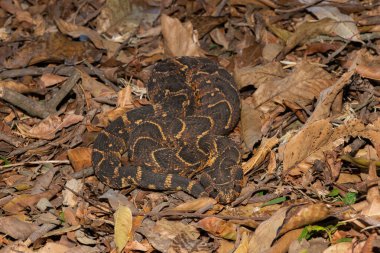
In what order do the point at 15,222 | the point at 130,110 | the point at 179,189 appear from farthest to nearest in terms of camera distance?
the point at 130,110, the point at 179,189, the point at 15,222

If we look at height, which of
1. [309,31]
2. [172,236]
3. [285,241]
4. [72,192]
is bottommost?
[72,192]

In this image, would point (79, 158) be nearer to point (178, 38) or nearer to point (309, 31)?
point (178, 38)

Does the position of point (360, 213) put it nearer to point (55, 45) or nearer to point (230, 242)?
point (230, 242)

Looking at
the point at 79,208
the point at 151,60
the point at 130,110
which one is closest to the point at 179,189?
the point at 79,208

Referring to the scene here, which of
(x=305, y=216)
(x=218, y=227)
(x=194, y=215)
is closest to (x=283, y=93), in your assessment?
(x=194, y=215)

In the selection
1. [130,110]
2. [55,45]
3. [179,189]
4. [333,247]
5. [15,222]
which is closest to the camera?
[333,247]

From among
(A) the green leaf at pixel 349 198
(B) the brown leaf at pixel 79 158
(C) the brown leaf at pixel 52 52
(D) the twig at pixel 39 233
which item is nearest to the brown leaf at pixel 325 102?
(A) the green leaf at pixel 349 198

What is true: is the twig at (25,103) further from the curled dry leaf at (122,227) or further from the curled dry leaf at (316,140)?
the curled dry leaf at (316,140)
